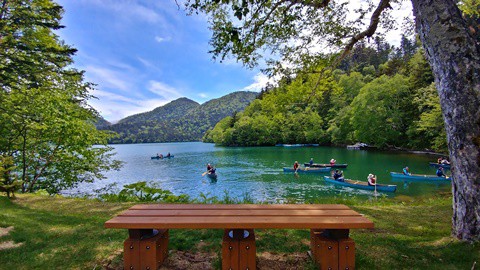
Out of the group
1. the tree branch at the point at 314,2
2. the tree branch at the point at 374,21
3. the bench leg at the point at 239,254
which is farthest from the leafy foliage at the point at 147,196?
the tree branch at the point at 374,21

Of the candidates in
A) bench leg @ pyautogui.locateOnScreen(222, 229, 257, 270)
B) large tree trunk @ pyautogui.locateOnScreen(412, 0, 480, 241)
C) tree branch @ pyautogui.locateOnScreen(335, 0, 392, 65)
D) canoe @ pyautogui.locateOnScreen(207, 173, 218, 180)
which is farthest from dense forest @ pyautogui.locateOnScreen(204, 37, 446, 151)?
canoe @ pyautogui.locateOnScreen(207, 173, 218, 180)

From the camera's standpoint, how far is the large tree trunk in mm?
3473

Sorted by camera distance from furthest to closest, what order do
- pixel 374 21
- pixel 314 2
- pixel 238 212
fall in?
pixel 314 2 < pixel 374 21 < pixel 238 212

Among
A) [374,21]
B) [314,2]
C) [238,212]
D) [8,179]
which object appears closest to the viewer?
[238,212]

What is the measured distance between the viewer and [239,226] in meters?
2.80

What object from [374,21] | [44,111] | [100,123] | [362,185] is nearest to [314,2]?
[374,21]

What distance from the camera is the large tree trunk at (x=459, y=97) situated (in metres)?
3.47

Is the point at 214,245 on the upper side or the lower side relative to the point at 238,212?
lower

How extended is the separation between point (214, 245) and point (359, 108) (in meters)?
57.8

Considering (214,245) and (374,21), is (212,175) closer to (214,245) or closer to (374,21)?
(374,21)

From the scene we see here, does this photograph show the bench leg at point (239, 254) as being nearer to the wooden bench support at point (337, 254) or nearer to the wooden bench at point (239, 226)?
the wooden bench at point (239, 226)

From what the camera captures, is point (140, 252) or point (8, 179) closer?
point (140, 252)

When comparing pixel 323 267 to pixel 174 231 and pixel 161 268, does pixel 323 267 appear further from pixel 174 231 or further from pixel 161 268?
pixel 174 231

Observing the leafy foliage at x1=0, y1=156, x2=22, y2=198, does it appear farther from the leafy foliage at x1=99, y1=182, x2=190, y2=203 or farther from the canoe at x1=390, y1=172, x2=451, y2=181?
the canoe at x1=390, y1=172, x2=451, y2=181
